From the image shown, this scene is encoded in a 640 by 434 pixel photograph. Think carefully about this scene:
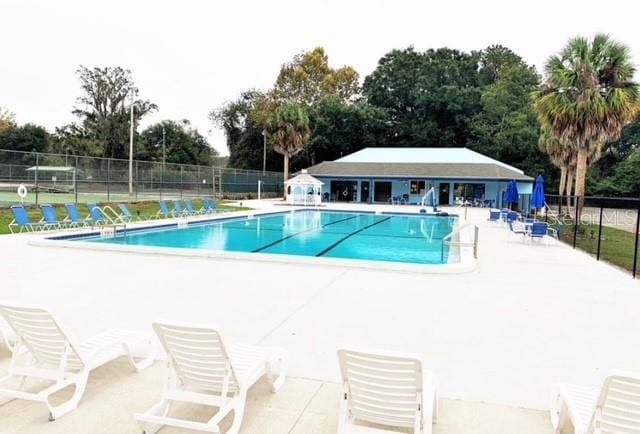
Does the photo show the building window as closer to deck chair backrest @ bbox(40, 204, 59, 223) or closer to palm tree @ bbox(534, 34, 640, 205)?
palm tree @ bbox(534, 34, 640, 205)

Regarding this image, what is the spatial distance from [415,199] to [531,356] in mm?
33840

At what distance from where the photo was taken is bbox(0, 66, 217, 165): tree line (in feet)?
167

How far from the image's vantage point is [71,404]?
11.4 ft

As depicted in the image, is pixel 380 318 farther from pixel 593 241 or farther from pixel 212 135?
pixel 212 135

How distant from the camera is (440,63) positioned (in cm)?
5366

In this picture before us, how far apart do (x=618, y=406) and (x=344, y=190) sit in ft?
125

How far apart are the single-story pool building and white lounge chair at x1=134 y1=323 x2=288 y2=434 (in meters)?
32.3

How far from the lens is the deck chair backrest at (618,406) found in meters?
2.53

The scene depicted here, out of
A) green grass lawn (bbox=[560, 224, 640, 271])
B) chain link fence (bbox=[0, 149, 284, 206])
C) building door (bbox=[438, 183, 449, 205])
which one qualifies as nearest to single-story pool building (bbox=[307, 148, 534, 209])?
building door (bbox=[438, 183, 449, 205])

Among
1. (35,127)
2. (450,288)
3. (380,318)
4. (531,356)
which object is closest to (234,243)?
(450,288)

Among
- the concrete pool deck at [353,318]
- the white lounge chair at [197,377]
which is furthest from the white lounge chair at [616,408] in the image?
the white lounge chair at [197,377]

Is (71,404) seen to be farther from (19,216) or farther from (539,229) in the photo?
(539,229)

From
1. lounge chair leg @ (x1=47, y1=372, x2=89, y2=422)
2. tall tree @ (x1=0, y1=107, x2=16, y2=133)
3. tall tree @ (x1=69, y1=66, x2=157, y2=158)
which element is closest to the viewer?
lounge chair leg @ (x1=47, y1=372, x2=89, y2=422)

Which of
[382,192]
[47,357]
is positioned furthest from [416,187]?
[47,357]
